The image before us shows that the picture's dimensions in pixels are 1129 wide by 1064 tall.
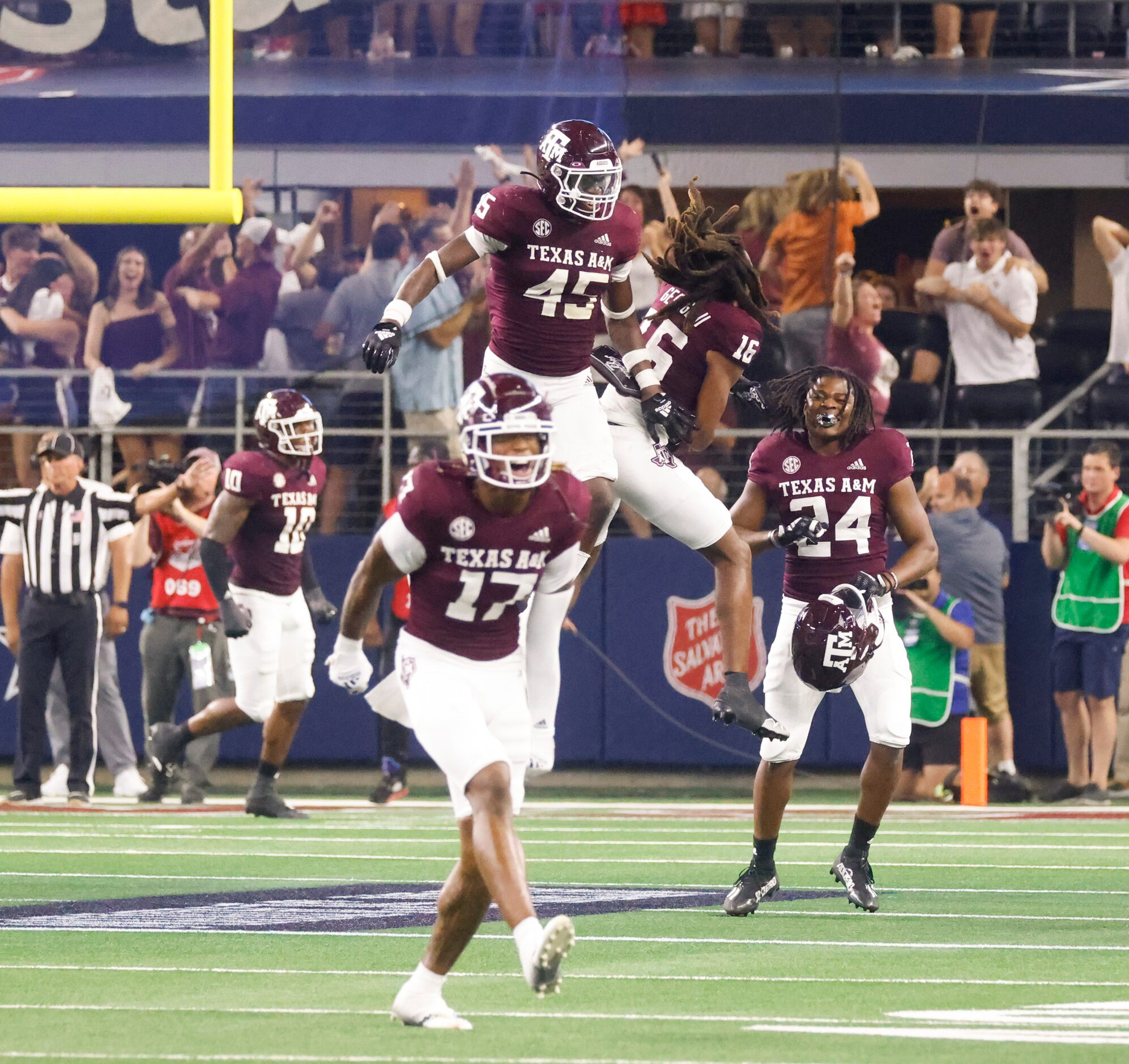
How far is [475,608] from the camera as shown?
5.99 meters

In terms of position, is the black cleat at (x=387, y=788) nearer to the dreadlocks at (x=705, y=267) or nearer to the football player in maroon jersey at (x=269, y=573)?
the football player in maroon jersey at (x=269, y=573)

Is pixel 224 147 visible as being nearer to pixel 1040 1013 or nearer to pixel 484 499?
pixel 484 499

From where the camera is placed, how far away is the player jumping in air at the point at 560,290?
7906 mm

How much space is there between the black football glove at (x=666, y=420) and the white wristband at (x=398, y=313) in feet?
3.51

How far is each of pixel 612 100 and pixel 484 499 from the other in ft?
33.0

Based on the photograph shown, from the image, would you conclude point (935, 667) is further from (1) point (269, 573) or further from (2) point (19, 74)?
(2) point (19, 74)

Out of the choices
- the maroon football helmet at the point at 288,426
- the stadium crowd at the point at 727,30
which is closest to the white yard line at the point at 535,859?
the maroon football helmet at the point at 288,426

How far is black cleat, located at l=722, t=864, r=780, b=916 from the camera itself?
27.5 ft

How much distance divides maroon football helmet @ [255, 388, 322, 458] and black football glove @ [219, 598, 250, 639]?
0.90m

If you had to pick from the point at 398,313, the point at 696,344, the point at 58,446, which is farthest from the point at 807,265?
the point at 398,313

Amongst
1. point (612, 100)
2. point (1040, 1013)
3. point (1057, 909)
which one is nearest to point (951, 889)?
point (1057, 909)

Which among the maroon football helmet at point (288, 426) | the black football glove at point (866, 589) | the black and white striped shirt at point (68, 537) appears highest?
the black football glove at point (866, 589)

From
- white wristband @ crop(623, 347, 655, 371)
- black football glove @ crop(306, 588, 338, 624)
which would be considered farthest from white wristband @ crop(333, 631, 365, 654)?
black football glove @ crop(306, 588, 338, 624)

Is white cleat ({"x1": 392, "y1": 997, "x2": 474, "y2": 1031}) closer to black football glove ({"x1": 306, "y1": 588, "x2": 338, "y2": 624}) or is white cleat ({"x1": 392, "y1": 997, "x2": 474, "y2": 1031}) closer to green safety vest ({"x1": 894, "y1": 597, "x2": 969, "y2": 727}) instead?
black football glove ({"x1": 306, "y1": 588, "x2": 338, "y2": 624})
